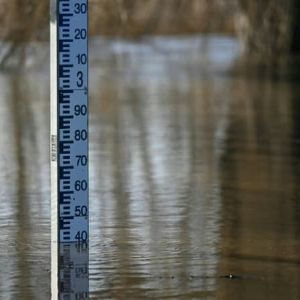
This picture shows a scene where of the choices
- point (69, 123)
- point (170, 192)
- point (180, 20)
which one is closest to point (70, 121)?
point (69, 123)

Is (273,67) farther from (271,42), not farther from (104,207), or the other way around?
(104,207)

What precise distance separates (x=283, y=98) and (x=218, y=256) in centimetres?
1255

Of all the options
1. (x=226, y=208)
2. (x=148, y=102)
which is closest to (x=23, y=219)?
(x=226, y=208)

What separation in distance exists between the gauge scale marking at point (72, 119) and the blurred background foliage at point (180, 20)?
11.4 m

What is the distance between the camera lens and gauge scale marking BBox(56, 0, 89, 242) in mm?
8492

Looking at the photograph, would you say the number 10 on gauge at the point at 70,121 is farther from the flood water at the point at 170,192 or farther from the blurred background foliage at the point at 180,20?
the blurred background foliage at the point at 180,20

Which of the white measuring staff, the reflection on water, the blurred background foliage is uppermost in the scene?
the blurred background foliage

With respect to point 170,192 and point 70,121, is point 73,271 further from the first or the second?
point 170,192

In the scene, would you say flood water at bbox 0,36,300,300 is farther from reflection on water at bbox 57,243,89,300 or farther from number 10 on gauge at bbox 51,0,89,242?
number 10 on gauge at bbox 51,0,89,242

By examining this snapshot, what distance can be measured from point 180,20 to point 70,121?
30349mm

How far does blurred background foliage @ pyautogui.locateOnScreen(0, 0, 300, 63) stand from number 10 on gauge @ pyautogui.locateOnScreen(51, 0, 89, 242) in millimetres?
11445

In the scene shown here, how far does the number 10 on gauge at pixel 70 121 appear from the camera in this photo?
849 cm

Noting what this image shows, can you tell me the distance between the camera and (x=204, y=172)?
13141 mm

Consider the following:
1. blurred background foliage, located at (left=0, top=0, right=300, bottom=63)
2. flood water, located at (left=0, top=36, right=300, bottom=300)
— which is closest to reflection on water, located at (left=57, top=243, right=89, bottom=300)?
flood water, located at (left=0, top=36, right=300, bottom=300)
